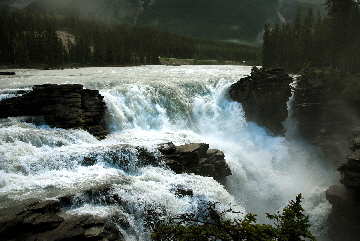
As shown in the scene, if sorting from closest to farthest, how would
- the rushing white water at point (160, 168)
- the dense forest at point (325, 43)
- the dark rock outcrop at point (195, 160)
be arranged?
the rushing white water at point (160, 168) < the dark rock outcrop at point (195, 160) < the dense forest at point (325, 43)

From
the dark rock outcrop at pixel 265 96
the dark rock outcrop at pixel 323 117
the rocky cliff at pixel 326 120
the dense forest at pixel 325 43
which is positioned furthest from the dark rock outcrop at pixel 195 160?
the dense forest at pixel 325 43

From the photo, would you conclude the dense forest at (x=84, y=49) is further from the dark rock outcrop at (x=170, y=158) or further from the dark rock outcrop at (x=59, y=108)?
the dark rock outcrop at (x=170, y=158)

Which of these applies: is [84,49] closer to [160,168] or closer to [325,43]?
[325,43]

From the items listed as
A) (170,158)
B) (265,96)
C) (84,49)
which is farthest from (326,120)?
(84,49)

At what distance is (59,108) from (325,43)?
53.0 metres

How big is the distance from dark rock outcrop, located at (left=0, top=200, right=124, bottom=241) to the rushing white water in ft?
2.51

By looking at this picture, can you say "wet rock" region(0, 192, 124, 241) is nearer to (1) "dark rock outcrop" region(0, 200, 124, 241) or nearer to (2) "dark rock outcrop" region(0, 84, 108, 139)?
(1) "dark rock outcrop" region(0, 200, 124, 241)

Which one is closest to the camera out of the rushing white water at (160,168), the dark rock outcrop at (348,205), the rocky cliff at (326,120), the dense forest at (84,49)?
the rushing white water at (160,168)

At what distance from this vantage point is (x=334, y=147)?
97.8ft

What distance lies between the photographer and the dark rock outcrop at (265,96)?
32.8 meters

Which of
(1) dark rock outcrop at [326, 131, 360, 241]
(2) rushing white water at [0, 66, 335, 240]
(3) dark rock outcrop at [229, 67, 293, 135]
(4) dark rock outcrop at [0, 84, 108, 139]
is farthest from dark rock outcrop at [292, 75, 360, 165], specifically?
(4) dark rock outcrop at [0, 84, 108, 139]

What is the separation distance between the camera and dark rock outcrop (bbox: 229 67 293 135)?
32.8 metres

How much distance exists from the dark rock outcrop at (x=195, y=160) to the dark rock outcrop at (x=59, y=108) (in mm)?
6764

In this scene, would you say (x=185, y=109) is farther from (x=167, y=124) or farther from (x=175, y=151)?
(x=175, y=151)
